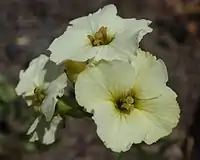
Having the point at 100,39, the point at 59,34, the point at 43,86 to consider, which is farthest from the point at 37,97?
the point at 59,34

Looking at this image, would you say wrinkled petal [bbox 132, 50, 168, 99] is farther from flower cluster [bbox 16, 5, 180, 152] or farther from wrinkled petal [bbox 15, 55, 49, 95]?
wrinkled petal [bbox 15, 55, 49, 95]

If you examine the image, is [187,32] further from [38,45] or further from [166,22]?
[38,45]

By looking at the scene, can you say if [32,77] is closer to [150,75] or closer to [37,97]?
[37,97]

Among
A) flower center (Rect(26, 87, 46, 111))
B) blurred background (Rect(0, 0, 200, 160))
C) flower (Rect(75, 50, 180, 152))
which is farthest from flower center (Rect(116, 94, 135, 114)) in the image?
blurred background (Rect(0, 0, 200, 160))

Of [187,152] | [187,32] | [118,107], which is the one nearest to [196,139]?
[187,152]

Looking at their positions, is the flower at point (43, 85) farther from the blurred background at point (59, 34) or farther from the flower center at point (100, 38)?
the blurred background at point (59, 34)

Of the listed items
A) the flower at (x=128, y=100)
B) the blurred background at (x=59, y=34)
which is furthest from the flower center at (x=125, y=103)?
the blurred background at (x=59, y=34)

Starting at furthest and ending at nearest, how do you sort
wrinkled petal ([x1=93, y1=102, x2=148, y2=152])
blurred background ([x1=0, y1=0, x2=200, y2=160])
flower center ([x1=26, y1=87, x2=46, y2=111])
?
blurred background ([x1=0, y1=0, x2=200, y2=160]), flower center ([x1=26, y1=87, x2=46, y2=111]), wrinkled petal ([x1=93, y1=102, x2=148, y2=152])
